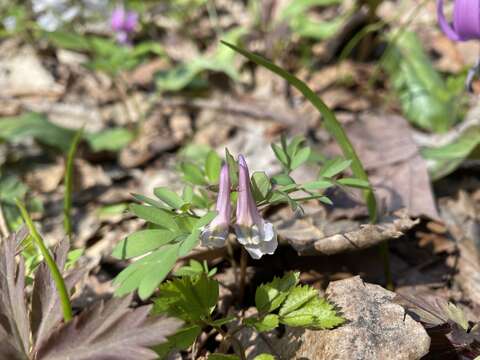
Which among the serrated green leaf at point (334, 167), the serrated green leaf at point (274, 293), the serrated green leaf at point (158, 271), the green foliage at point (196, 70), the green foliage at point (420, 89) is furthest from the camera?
the green foliage at point (196, 70)

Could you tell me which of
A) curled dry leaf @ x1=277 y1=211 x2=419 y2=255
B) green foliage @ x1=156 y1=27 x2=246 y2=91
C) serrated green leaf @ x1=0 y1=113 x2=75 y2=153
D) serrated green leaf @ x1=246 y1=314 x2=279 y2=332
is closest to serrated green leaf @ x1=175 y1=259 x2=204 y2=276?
serrated green leaf @ x1=246 y1=314 x2=279 y2=332

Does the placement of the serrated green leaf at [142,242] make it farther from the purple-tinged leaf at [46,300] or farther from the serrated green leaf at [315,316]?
the serrated green leaf at [315,316]

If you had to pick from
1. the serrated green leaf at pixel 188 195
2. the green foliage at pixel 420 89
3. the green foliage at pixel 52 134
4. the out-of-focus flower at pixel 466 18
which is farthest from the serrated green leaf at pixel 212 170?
the green foliage at pixel 52 134

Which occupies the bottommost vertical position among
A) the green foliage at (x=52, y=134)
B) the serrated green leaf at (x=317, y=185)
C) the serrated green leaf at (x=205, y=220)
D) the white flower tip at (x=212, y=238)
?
the green foliage at (x=52, y=134)

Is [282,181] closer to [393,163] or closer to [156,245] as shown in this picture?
[156,245]

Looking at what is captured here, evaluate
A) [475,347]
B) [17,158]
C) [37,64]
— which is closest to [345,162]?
[475,347]

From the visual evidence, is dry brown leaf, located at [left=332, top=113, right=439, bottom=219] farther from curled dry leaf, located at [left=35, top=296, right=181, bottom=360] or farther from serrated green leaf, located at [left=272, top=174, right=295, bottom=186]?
curled dry leaf, located at [left=35, top=296, right=181, bottom=360]
